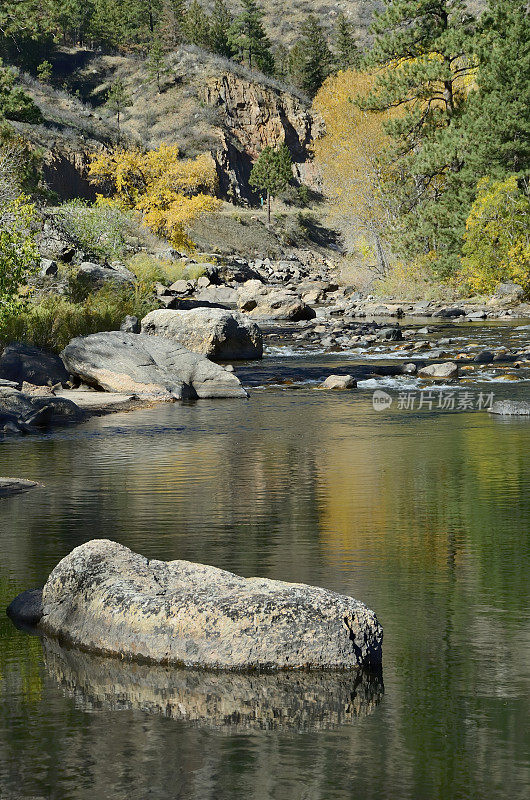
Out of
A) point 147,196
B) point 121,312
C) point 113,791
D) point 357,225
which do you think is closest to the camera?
point 113,791

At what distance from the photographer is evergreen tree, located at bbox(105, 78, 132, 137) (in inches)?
4040

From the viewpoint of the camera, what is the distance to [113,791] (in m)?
4.65

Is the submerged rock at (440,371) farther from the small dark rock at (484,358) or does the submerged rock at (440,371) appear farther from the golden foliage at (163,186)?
the golden foliage at (163,186)

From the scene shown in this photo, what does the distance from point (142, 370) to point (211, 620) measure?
1587 cm

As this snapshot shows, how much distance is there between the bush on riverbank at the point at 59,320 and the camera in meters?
24.8

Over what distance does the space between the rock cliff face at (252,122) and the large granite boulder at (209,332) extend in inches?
2947

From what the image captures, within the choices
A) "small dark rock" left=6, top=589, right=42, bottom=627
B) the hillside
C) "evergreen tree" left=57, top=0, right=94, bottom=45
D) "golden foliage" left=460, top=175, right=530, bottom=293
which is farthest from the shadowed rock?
"evergreen tree" left=57, top=0, right=94, bottom=45

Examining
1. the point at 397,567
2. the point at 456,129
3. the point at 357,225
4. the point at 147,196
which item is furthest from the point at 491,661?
the point at 147,196

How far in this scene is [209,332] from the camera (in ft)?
94.2

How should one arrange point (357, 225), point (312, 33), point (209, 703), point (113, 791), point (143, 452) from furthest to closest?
1. point (312, 33)
2. point (357, 225)
3. point (143, 452)
4. point (209, 703)
5. point (113, 791)

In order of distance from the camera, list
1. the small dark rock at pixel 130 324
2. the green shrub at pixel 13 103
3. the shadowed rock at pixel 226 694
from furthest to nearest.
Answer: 1. the green shrub at pixel 13 103
2. the small dark rock at pixel 130 324
3. the shadowed rock at pixel 226 694

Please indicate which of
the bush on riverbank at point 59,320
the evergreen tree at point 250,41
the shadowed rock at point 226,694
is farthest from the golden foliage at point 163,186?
the evergreen tree at point 250,41

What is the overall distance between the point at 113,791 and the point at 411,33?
44.0 m

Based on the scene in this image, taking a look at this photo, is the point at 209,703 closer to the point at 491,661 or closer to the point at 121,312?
the point at 491,661
